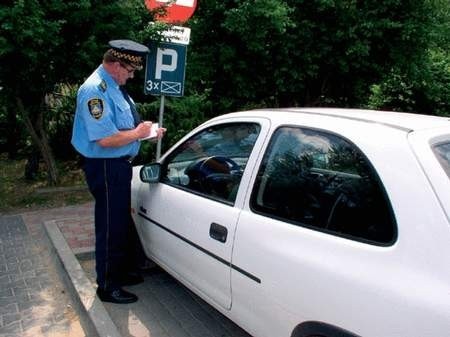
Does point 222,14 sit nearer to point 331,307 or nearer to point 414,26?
point 414,26

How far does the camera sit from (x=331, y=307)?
2.08 m

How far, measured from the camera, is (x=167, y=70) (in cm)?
529

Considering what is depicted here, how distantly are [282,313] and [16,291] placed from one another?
113 inches

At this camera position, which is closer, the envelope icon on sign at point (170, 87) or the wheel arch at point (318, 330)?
the wheel arch at point (318, 330)

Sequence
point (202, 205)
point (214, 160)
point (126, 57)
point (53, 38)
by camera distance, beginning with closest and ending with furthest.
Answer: point (202, 205) → point (214, 160) → point (126, 57) → point (53, 38)

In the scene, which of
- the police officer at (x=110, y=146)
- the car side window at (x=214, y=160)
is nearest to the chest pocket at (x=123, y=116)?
the police officer at (x=110, y=146)

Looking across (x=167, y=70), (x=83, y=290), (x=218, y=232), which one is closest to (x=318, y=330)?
(x=218, y=232)

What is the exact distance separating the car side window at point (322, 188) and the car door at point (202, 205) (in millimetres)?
205

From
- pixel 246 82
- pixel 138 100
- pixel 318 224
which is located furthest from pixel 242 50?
pixel 318 224

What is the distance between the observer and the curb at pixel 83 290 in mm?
3324

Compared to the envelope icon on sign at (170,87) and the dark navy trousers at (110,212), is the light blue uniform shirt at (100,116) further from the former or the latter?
the envelope icon on sign at (170,87)

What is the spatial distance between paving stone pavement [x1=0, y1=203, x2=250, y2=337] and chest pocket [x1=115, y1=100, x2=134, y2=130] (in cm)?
144

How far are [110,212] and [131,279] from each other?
86 cm

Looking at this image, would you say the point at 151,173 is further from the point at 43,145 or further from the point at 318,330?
the point at 43,145
